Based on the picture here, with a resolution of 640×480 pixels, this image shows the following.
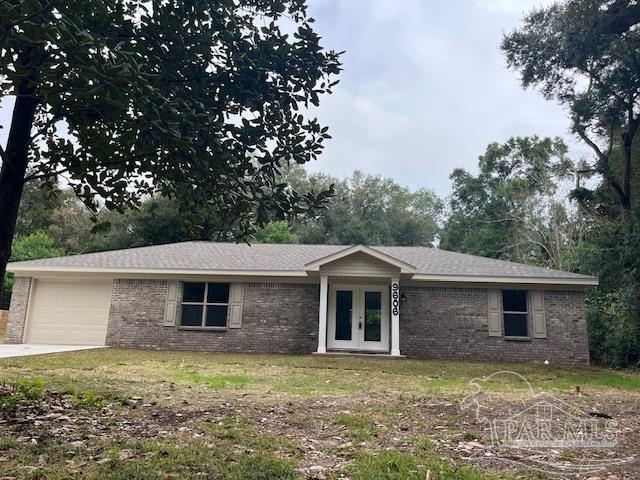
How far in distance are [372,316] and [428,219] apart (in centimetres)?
2520

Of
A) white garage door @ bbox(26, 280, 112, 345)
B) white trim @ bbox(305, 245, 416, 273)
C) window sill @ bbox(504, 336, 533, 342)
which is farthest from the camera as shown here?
white garage door @ bbox(26, 280, 112, 345)

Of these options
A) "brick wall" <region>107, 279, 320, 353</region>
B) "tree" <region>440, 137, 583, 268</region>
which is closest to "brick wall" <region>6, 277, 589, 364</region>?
"brick wall" <region>107, 279, 320, 353</region>

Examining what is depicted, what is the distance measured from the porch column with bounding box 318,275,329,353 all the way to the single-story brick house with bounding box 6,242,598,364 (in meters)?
0.03

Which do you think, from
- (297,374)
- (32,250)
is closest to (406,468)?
(297,374)

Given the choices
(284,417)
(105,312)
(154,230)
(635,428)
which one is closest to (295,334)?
(105,312)

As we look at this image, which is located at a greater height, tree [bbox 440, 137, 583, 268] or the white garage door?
tree [bbox 440, 137, 583, 268]

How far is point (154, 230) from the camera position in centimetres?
2591

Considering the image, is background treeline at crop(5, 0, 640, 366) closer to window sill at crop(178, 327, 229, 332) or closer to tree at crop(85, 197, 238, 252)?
tree at crop(85, 197, 238, 252)

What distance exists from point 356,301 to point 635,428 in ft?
31.6

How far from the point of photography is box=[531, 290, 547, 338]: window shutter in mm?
13375

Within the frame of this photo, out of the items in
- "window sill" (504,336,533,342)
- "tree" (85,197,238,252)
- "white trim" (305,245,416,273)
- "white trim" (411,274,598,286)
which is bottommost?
"window sill" (504,336,533,342)

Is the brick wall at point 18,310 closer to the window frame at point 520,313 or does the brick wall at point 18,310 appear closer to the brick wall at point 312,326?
the brick wall at point 312,326

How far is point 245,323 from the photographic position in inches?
548

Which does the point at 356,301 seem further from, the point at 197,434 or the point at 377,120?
the point at 377,120
